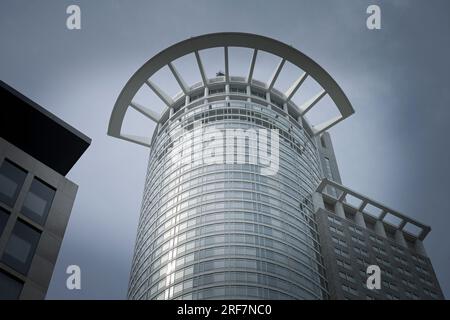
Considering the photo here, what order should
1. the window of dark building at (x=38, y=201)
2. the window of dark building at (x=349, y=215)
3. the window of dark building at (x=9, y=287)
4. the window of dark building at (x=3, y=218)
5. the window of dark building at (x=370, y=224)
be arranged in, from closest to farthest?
the window of dark building at (x=9, y=287) < the window of dark building at (x=3, y=218) < the window of dark building at (x=38, y=201) < the window of dark building at (x=349, y=215) < the window of dark building at (x=370, y=224)

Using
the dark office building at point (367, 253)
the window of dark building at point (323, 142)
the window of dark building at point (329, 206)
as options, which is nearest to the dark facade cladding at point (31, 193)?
the dark office building at point (367, 253)

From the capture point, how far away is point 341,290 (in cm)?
7569

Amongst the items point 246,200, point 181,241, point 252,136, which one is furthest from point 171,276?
point 252,136

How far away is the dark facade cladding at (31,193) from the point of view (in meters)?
24.0

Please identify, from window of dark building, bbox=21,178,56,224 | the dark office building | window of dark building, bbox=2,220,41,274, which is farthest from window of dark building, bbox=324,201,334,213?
window of dark building, bbox=2,220,41,274

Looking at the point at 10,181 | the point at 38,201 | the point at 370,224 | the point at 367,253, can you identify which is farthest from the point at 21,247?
the point at 370,224

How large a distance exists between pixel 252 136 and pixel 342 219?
2158 cm

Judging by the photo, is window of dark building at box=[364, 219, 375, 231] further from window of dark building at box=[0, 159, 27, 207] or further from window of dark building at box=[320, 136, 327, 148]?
window of dark building at box=[0, 159, 27, 207]

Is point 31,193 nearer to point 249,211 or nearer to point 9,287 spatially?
point 9,287

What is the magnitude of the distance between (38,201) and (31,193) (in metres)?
0.55

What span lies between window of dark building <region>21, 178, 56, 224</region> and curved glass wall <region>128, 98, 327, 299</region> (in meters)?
42.4

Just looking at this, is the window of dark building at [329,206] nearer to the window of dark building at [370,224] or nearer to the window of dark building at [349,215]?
the window of dark building at [349,215]

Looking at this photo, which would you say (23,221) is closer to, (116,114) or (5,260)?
(5,260)

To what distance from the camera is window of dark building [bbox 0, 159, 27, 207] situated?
25812 mm
